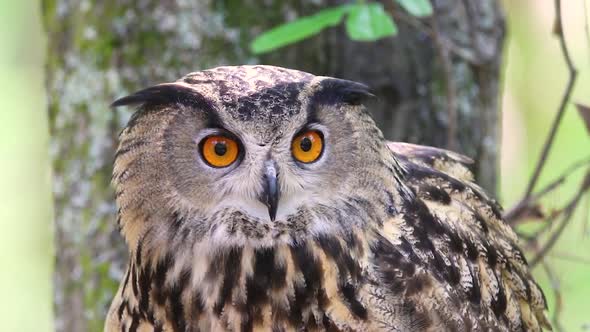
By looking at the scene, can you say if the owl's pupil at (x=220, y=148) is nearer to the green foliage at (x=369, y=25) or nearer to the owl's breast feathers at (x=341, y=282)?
the owl's breast feathers at (x=341, y=282)

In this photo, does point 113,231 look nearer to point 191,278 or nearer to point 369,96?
point 191,278

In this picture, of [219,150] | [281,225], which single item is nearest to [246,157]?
[219,150]

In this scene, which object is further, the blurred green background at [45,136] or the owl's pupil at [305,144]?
the blurred green background at [45,136]

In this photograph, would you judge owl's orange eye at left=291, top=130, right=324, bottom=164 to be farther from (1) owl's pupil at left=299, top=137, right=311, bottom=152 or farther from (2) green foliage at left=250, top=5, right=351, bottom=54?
(2) green foliage at left=250, top=5, right=351, bottom=54

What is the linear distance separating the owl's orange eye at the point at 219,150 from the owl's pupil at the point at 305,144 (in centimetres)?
13

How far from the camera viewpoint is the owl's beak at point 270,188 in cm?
182

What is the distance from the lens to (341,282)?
1.93 m

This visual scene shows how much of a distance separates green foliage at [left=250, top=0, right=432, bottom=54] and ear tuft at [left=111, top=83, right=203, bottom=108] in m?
0.43

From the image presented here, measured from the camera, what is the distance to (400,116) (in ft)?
9.05

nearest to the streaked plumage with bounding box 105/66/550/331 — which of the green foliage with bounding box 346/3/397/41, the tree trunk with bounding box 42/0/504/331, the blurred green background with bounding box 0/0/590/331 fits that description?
the green foliage with bounding box 346/3/397/41

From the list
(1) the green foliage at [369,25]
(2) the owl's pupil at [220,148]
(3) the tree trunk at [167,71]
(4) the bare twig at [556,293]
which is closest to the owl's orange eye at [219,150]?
(2) the owl's pupil at [220,148]

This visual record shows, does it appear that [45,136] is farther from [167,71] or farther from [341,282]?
[341,282]

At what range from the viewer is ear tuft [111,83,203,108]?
186cm

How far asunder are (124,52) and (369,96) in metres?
0.98
